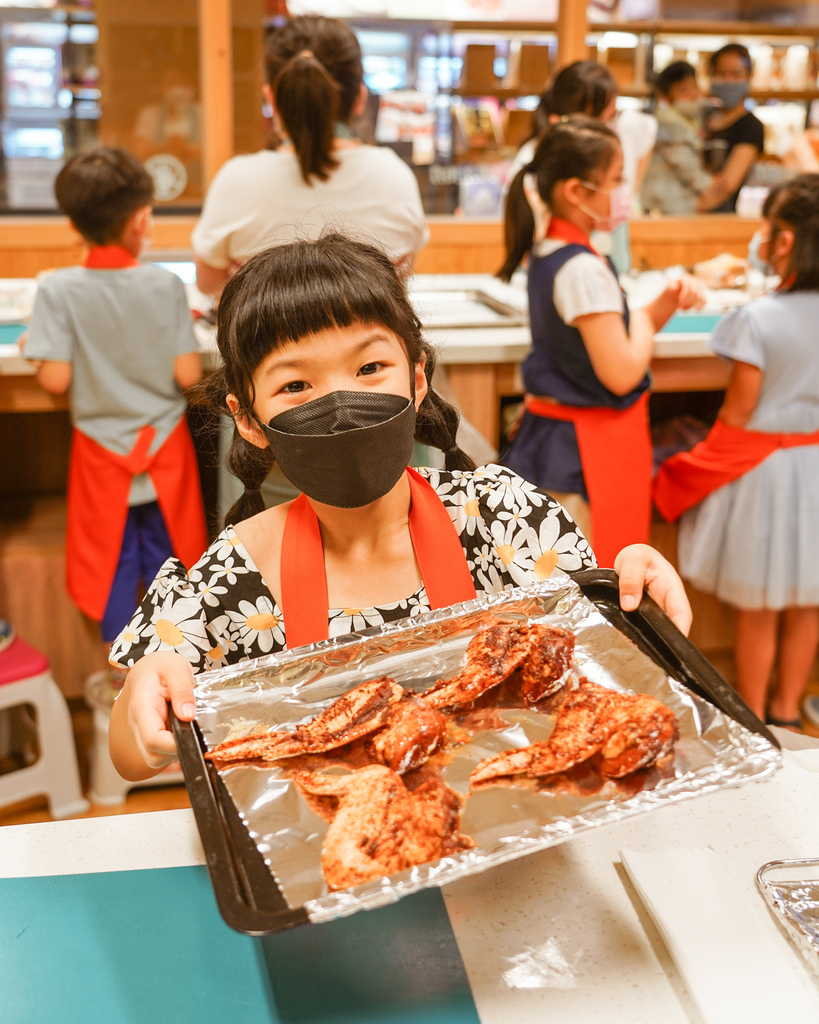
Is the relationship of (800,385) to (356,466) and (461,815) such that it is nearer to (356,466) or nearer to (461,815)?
(356,466)

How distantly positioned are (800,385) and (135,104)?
A: 9.05 feet

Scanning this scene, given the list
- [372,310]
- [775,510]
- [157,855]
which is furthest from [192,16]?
[157,855]

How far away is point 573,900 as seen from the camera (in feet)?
3.05

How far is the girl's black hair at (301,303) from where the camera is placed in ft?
3.68

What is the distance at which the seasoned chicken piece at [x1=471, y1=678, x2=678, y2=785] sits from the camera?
34.3 inches

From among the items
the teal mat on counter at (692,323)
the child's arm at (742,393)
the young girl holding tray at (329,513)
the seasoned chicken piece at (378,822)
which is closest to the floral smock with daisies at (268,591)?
the young girl holding tray at (329,513)

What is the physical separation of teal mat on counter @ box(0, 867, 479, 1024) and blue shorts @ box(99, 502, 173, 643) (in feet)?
5.19

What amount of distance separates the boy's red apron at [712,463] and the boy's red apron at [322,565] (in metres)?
1.46

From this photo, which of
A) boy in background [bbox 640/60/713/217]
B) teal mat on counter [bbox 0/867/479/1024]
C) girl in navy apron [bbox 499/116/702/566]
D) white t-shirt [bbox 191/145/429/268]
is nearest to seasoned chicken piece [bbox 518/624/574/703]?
teal mat on counter [bbox 0/867/479/1024]

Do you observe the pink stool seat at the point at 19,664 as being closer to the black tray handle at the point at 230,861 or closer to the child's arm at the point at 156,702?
the child's arm at the point at 156,702

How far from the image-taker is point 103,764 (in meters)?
2.45

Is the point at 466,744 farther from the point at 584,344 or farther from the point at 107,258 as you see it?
the point at 107,258

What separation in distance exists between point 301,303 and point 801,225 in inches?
66.5

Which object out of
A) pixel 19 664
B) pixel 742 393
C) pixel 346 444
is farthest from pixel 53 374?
pixel 742 393
